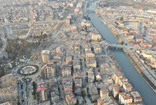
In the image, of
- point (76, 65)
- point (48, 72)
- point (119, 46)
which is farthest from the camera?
point (119, 46)

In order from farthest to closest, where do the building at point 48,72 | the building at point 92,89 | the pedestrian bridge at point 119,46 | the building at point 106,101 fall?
the pedestrian bridge at point 119,46
the building at point 48,72
the building at point 92,89
the building at point 106,101

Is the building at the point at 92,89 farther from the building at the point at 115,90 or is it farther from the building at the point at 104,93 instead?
the building at the point at 115,90

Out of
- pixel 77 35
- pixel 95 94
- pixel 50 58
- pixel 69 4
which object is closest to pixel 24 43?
pixel 50 58

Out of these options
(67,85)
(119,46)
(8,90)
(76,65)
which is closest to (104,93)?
(67,85)

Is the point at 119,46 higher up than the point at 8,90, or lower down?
higher up

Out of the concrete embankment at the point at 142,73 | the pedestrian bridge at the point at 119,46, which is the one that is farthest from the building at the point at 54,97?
the pedestrian bridge at the point at 119,46

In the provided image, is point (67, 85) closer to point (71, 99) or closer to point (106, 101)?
point (71, 99)

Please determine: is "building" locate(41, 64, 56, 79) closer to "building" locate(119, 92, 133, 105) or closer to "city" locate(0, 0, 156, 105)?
"city" locate(0, 0, 156, 105)

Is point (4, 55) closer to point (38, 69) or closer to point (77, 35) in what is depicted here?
point (38, 69)

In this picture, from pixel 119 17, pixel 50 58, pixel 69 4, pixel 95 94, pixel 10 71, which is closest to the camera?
pixel 95 94
